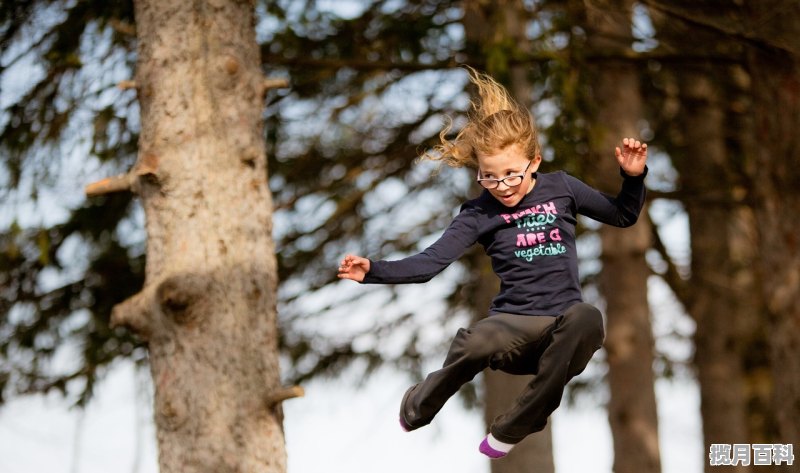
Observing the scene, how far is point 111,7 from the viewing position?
700 cm

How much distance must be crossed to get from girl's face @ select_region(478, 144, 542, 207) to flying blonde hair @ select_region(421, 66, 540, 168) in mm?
18

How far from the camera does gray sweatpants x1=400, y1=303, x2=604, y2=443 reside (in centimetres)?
333

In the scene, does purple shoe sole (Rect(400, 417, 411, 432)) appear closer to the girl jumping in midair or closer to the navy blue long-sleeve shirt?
the girl jumping in midair

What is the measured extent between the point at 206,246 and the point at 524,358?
88.4 inches

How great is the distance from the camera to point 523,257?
3.39m

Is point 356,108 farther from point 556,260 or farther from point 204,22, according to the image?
point 556,260

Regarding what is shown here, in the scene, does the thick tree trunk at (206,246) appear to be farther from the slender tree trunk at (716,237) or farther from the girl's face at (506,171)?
the slender tree trunk at (716,237)

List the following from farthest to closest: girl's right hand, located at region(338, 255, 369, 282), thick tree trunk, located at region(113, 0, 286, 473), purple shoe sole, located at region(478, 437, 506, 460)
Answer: thick tree trunk, located at region(113, 0, 286, 473) → purple shoe sole, located at region(478, 437, 506, 460) → girl's right hand, located at region(338, 255, 369, 282)

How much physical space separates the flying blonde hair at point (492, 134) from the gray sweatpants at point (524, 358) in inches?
21.3

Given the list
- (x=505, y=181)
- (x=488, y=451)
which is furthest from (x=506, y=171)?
(x=488, y=451)

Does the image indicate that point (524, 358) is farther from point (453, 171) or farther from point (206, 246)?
point (453, 171)

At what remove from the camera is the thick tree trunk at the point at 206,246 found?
5148 mm

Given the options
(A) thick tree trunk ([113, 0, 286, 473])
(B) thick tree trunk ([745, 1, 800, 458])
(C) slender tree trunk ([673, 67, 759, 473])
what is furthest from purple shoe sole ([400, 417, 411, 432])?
(C) slender tree trunk ([673, 67, 759, 473])

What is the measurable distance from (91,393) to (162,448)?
3.19m
